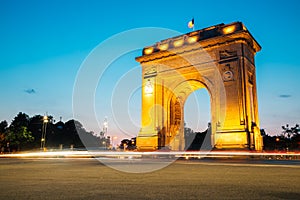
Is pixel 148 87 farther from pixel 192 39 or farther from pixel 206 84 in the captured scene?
pixel 192 39

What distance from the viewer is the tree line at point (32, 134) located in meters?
60.2

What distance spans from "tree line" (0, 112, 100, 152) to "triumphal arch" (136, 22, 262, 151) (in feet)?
87.0

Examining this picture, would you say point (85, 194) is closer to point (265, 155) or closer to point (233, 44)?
point (265, 155)

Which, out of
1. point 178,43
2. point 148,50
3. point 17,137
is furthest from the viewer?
point 17,137

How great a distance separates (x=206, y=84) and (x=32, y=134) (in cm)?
6061

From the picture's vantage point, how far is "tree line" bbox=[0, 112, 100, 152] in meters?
60.2

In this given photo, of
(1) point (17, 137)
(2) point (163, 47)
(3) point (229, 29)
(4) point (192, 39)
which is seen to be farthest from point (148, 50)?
(1) point (17, 137)

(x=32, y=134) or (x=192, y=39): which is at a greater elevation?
(x=192, y=39)

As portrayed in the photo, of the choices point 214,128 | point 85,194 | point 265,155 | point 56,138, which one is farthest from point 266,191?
point 56,138

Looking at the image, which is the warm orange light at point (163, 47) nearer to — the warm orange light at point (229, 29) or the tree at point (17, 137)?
the warm orange light at point (229, 29)

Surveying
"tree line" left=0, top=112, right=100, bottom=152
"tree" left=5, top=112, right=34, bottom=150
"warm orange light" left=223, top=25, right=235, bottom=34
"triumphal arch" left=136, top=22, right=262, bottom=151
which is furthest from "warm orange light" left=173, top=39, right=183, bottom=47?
"tree" left=5, top=112, right=34, bottom=150

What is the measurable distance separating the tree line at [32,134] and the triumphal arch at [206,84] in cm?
2651

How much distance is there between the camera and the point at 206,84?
102 feet

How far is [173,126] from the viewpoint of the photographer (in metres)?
34.7
